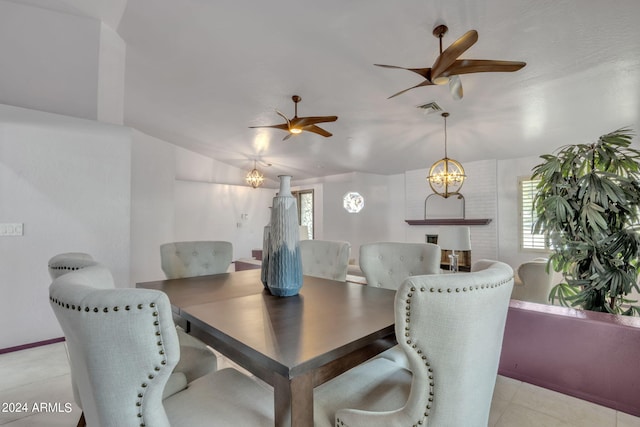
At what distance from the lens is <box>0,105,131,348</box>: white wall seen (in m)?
2.59

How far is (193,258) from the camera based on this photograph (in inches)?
91.8

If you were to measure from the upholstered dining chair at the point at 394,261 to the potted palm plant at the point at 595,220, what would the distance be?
1.07 meters

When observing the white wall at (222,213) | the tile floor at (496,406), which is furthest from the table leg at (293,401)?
the white wall at (222,213)

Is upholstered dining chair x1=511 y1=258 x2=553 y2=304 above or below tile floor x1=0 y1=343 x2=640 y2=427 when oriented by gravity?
above

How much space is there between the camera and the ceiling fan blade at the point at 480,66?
2.19 metres

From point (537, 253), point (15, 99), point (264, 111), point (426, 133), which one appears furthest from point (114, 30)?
point (537, 253)

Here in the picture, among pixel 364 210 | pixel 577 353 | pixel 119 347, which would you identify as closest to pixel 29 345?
pixel 119 347

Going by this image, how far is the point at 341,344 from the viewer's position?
3.11ft

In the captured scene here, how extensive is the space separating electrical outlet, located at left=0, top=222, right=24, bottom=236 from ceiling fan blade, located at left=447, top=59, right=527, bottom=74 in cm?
388

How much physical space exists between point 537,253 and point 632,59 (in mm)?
3494

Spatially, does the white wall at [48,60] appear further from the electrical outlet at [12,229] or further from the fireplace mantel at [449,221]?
the fireplace mantel at [449,221]

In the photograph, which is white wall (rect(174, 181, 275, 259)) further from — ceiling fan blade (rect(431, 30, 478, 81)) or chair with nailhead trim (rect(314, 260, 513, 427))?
chair with nailhead trim (rect(314, 260, 513, 427))

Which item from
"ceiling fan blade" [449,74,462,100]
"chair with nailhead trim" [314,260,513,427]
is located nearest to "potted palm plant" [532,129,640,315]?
"ceiling fan blade" [449,74,462,100]

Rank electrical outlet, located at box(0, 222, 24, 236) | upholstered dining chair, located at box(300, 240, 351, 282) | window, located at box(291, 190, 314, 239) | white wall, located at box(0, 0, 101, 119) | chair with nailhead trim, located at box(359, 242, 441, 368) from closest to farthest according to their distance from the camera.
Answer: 1. chair with nailhead trim, located at box(359, 242, 441, 368)
2. upholstered dining chair, located at box(300, 240, 351, 282)
3. white wall, located at box(0, 0, 101, 119)
4. electrical outlet, located at box(0, 222, 24, 236)
5. window, located at box(291, 190, 314, 239)
